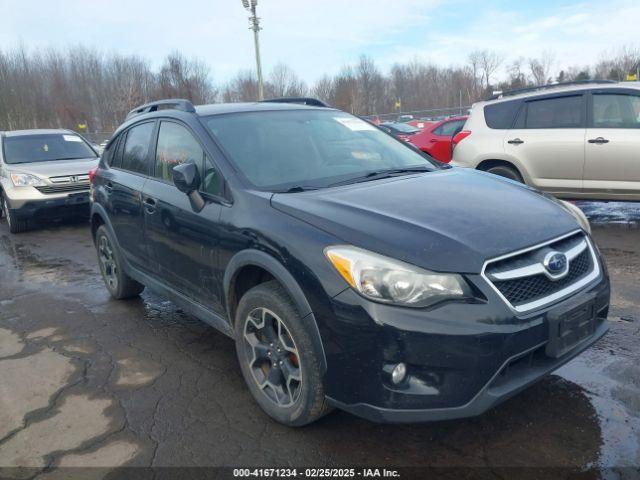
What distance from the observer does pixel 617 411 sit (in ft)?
9.36

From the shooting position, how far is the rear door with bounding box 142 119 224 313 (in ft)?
10.9

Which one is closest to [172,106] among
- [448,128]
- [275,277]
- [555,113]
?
[275,277]

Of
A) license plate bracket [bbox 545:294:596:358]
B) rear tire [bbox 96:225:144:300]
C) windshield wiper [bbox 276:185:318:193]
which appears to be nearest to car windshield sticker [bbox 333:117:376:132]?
windshield wiper [bbox 276:185:318:193]

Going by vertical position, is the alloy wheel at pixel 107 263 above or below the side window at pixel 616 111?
below

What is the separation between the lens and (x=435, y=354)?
2.27m

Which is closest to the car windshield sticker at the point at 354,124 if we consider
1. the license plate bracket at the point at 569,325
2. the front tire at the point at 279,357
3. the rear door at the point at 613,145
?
the front tire at the point at 279,357

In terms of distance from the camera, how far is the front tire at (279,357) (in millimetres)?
2611

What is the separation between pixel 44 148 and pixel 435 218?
31.1 feet

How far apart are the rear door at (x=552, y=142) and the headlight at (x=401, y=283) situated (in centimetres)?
556

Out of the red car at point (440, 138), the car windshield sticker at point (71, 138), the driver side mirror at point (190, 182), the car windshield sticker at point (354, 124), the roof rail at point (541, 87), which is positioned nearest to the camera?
the driver side mirror at point (190, 182)

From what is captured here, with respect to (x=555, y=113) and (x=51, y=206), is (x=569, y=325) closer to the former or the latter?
(x=555, y=113)

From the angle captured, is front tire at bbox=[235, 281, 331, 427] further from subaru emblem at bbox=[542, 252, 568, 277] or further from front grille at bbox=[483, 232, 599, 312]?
subaru emblem at bbox=[542, 252, 568, 277]

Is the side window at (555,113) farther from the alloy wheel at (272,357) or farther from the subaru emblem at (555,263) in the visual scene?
the alloy wheel at (272,357)

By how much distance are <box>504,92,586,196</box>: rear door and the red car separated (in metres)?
3.17
